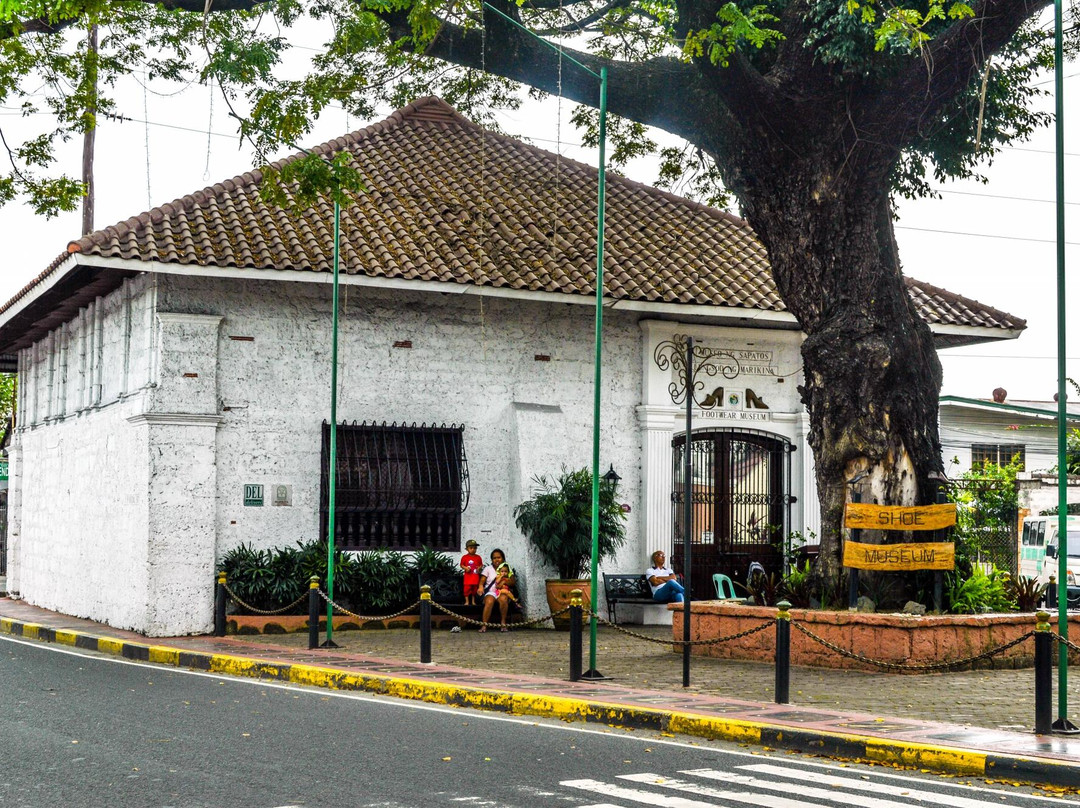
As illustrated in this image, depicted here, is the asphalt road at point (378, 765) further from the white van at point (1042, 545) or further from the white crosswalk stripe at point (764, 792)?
the white van at point (1042, 545)

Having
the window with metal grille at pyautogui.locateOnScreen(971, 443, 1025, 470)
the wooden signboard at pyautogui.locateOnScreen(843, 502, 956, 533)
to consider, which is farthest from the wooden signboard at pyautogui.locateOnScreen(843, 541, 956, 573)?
the window with metal grille at pyautogui.locateOnScreen(971, 443, 1025, 470)

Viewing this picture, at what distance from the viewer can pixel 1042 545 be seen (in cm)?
2938

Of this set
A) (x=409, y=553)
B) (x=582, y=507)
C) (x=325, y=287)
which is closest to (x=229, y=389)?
(x=325, y=287)

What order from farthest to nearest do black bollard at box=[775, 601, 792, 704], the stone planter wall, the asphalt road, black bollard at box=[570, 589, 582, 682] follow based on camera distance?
the stone planter wall < black bollard at box=[570, 589, 582, 682] < black bollard at box=[775, 601, 792, 704] < the asphalt road

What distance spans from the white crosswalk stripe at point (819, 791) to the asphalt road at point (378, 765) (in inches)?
0.5

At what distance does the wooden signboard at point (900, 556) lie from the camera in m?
13.4

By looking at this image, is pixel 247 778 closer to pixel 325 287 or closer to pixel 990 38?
pixel 990 38

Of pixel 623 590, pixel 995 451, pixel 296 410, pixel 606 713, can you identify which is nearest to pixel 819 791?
pixel 606 713

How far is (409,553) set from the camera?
17953 mm

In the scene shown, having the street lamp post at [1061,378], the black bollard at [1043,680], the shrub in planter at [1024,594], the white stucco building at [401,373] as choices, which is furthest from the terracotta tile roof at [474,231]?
the black bollard at [1043,680]

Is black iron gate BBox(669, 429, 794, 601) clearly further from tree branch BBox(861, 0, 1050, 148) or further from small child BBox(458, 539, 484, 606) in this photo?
tree branch BBox(861, 0, 1050, 148)

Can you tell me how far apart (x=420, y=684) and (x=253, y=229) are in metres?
8.26

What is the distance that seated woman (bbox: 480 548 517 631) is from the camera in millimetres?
17203

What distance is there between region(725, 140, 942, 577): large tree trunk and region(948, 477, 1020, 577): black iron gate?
83cm
